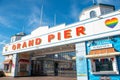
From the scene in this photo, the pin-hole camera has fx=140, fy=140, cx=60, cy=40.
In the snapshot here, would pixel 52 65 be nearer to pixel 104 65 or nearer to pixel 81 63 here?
pixel 81 63

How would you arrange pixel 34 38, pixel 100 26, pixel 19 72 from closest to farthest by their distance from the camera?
pixel 100 26
pixel 34 38
pixel 19 72

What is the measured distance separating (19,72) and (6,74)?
2736 mm

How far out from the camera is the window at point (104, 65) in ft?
38.4

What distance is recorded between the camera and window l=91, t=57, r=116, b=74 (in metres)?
11.7

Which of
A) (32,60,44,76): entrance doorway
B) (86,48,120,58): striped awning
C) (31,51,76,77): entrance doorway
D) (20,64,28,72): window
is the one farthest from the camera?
(32,60,44,76): entrance doorway

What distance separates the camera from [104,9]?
50.2ft

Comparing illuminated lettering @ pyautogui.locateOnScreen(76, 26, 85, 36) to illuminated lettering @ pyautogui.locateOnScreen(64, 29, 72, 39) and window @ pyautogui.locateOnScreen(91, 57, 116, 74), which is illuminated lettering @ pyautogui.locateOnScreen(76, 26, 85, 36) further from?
window @ pyautogui.locateOnScreen(91, 57, 116, 74)

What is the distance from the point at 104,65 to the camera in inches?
492

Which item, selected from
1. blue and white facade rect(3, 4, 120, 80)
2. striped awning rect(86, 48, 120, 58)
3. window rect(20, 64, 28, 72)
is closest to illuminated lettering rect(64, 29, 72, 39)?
blue and white facade rect(3, 4, 120, 80)

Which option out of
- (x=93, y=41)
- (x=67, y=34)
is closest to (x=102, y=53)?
(x=93, y=41)

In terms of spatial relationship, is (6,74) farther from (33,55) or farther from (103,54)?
(103,54)

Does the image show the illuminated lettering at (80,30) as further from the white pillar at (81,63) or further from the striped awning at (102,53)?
the striped awning at (102,53)

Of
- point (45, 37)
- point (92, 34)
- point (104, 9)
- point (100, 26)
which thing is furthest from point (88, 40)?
point (45, 37)

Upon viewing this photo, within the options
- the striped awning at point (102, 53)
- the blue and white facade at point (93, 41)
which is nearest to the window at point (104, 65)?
the blue and white facade at point (93, 41)
